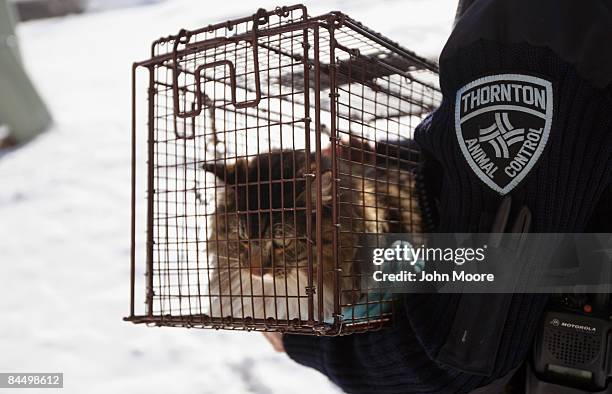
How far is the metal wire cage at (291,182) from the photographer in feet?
3.90

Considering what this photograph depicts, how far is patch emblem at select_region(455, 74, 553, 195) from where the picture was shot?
104cm

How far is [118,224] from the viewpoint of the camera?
9.57 feet

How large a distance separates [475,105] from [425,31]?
1556 millimetres

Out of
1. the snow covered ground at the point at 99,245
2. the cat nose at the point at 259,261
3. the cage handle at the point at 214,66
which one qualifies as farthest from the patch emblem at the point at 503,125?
the snow covered ground at the point at 99,245

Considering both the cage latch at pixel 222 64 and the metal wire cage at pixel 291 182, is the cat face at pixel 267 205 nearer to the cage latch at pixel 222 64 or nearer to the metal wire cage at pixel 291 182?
the metal wire cage at pixel 291 182

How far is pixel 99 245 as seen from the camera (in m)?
2.80

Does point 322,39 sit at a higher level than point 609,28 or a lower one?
higher

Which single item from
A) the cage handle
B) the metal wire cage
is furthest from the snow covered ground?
the cage handle

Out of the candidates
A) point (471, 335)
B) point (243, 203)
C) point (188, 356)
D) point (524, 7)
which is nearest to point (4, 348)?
point (188, 356)

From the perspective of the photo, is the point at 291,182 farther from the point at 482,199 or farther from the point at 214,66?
the point at 482,199

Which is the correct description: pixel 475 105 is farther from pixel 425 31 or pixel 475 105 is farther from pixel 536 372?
pixel 425 31

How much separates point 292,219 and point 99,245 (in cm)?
159

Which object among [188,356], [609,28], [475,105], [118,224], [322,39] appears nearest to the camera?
[609,28]

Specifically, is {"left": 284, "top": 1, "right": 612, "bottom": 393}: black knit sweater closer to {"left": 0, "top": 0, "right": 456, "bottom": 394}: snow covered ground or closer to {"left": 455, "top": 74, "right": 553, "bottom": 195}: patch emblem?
{"left": 455, "top": 74, "right": 553, "bottom": 195}: patch emblem
